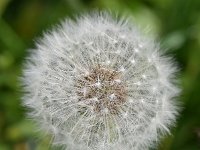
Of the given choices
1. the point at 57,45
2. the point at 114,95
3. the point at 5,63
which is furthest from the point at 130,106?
the point at 5,63

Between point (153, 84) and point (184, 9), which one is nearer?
point (153, 84)

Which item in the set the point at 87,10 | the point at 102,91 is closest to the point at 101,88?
the point at 102,91

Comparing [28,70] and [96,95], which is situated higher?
[28,70]

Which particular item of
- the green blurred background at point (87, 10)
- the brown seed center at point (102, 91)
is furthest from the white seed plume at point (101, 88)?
the green blurred background at point (87, 10)

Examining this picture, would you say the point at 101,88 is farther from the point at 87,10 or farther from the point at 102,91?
the point at 87,10

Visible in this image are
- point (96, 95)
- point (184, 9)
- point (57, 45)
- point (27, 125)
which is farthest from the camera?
→ point (184, 9)

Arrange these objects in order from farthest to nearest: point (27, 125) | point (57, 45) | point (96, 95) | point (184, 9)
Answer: point (184, 9), point (27, 125), point (57, 45), point (96, 95)

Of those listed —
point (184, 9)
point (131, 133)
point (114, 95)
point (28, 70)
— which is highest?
point (184, 9)

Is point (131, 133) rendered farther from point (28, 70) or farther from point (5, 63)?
point (5, 63)
